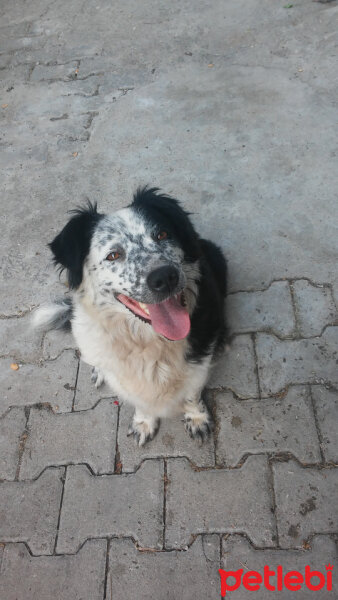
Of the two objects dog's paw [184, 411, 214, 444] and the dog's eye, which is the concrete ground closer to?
dog's paw [184, 411, 214, 444]

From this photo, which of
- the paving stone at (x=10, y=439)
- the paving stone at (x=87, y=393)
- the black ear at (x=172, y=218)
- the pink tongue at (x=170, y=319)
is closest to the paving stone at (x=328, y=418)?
the pink tongue at (x=170, y=319)

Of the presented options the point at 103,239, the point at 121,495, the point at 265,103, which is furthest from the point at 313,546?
the point at 265,103

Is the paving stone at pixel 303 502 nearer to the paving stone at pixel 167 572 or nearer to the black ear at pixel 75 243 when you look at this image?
the paving stone at pixel 167 572

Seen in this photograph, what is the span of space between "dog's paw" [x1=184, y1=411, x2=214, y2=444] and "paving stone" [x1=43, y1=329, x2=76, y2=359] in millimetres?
1065

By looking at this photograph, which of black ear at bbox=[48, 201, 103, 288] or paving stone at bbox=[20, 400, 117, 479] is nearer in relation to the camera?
black ear at bbox=[48, 201, 103, 288]

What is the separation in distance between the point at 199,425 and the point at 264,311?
38.7 inches

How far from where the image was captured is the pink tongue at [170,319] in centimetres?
196

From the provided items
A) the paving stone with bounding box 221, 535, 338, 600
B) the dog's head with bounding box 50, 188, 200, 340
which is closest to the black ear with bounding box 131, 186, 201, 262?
the dog's head with bounding box 50, 188, 200, 340

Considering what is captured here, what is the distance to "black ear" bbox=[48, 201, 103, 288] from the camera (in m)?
2.10

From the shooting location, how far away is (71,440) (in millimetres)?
2701

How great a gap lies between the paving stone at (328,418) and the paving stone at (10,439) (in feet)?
6.57

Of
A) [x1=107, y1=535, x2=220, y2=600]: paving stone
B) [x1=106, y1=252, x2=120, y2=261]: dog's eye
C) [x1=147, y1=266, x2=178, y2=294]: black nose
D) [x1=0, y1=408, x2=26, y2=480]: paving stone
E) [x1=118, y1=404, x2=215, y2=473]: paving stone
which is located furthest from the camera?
[x1=0, y1=408, x2=26, y2=480]: paving stone

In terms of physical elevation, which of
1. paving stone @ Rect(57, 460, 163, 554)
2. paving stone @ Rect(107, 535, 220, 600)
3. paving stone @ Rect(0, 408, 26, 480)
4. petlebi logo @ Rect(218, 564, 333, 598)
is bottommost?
petlebi logo @ Rect(218, 564, 333, 598)

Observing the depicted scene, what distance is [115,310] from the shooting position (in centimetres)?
210
